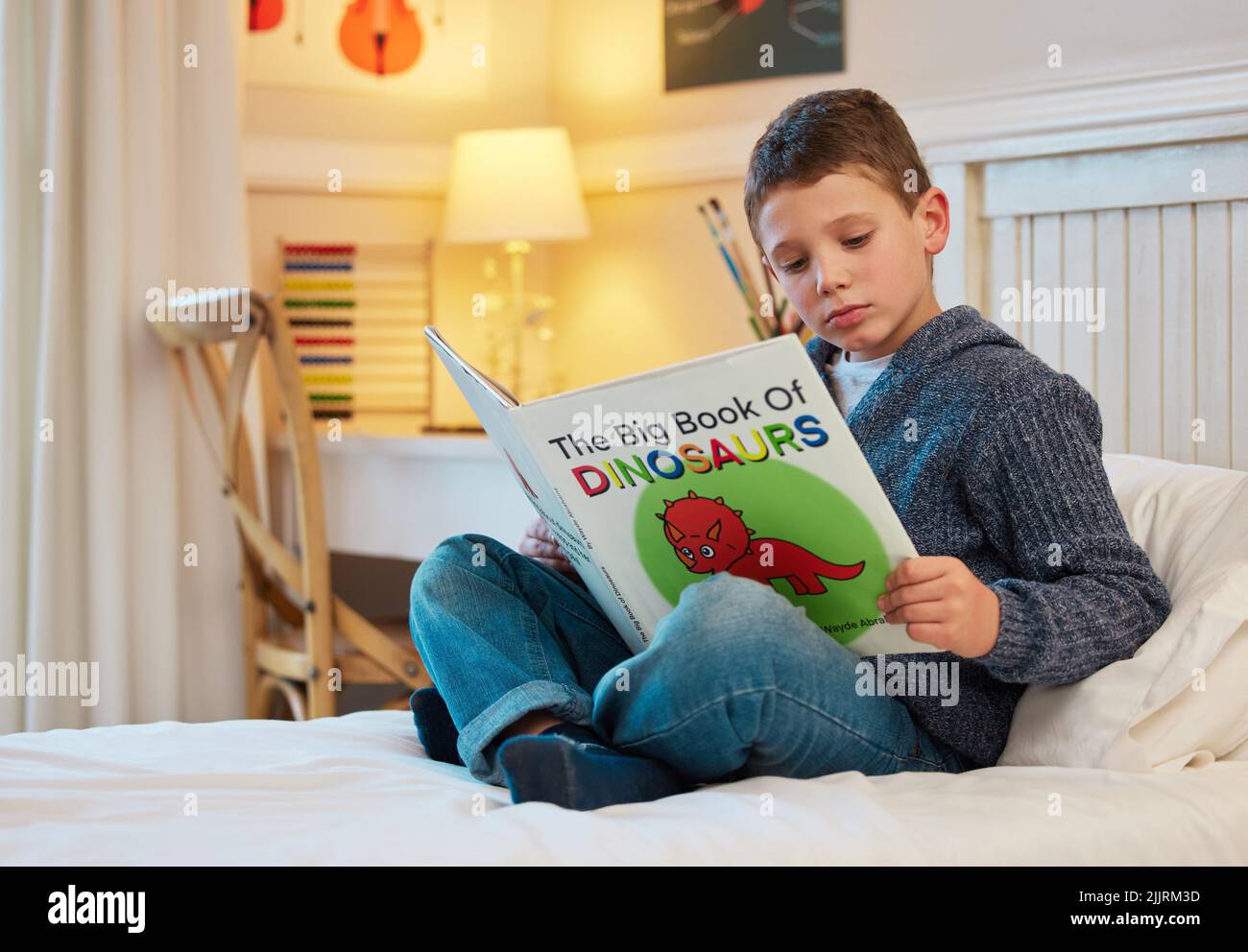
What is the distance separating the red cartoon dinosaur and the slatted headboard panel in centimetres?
84

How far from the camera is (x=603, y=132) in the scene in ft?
7.50

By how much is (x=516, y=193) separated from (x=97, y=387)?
2.36 feet

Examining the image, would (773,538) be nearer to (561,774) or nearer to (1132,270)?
(561,774)

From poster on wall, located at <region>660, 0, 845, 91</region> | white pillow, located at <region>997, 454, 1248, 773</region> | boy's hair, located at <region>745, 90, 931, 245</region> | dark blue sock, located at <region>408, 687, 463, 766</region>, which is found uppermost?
poster on wall, located at <region>660, 0, 845, 91</region>

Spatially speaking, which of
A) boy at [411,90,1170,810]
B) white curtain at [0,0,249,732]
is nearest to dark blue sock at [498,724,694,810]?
boy at [411,90,1170,810]

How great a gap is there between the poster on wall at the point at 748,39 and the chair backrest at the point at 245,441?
813mm

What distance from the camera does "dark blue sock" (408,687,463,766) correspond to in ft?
3.44

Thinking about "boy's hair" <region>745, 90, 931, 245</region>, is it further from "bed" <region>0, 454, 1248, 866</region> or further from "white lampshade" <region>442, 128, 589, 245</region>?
"white lampshade" <region>442, 128, 589, 245</region>

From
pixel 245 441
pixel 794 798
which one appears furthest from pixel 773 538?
pixel 245 441

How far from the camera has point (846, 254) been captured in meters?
1.00

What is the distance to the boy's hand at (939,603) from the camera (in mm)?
804

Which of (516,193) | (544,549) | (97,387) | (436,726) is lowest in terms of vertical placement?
(436,726)
